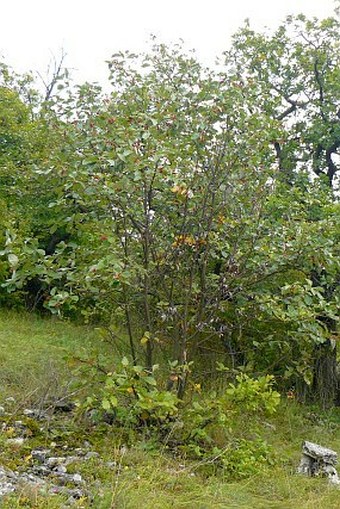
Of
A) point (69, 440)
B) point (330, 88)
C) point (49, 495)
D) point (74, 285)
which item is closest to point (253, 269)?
point (74, 285)

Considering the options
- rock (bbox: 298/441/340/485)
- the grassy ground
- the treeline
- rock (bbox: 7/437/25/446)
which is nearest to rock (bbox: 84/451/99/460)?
the grassy ground

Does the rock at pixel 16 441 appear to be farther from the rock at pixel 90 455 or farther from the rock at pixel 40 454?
the rock at pixel 90 455

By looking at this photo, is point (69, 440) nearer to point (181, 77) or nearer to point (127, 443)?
point (127, 443)

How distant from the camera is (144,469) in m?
3.43

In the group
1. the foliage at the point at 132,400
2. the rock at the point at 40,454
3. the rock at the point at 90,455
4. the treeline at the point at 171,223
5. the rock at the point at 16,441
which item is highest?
the treeline at the point at 171,223

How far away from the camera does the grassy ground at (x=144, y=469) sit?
9.83 feet

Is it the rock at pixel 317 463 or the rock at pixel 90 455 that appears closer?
the rock at pixel 90 455

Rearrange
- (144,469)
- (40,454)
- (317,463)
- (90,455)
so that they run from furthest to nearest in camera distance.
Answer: (317,463), (90,455), (40,454), (144,469)

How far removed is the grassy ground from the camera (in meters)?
3.00

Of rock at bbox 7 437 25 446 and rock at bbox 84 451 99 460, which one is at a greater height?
rock at bbox 7 437 25 446

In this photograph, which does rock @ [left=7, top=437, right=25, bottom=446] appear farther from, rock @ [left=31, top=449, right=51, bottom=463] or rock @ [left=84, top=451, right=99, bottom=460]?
rock @ [left=84, top=451, right=99, bottom=460]

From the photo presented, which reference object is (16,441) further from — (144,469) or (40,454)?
(144,469)

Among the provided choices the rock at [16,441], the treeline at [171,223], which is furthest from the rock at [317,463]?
the rock at [16,441]

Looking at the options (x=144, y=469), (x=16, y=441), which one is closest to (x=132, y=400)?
(x=144, y=469)
